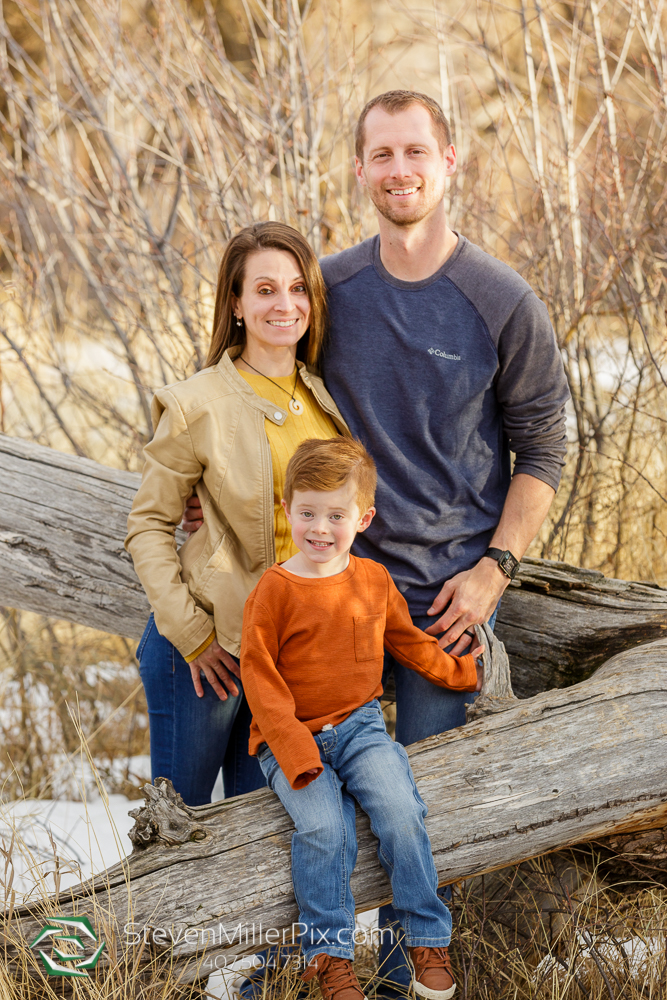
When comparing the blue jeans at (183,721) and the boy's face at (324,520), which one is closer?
the boy's face at (324,520)

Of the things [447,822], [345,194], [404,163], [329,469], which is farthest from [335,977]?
[345,194]

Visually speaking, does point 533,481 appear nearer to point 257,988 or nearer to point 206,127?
point 257,988

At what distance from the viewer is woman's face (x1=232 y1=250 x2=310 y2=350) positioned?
253cm

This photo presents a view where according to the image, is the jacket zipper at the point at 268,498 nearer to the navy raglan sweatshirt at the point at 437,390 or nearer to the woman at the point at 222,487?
the woman at the point at 222,487

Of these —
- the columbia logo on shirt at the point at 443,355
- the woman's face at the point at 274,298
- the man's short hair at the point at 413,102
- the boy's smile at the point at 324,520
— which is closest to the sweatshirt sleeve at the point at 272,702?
the boy's smile at the point at 324,520

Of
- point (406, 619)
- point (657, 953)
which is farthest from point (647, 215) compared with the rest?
point (657, 953)

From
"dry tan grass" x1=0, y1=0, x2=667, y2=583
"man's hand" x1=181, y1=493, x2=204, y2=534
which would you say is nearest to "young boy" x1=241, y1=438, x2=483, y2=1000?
"man's hand" x1=181, y1=493, x2=204, y2=534

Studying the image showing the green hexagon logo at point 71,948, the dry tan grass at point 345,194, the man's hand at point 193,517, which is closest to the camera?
the green hexagon logo at point 71,948

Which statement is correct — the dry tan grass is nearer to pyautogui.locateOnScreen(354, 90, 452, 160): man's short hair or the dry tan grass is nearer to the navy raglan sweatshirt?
the navy raglan sweatshirt

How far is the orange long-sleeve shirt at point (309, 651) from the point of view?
7.07 feet

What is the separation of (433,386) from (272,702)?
1.14 meters

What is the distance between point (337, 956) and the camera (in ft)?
6.67

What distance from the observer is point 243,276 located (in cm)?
260

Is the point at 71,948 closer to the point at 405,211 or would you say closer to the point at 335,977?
the point at 335,977
